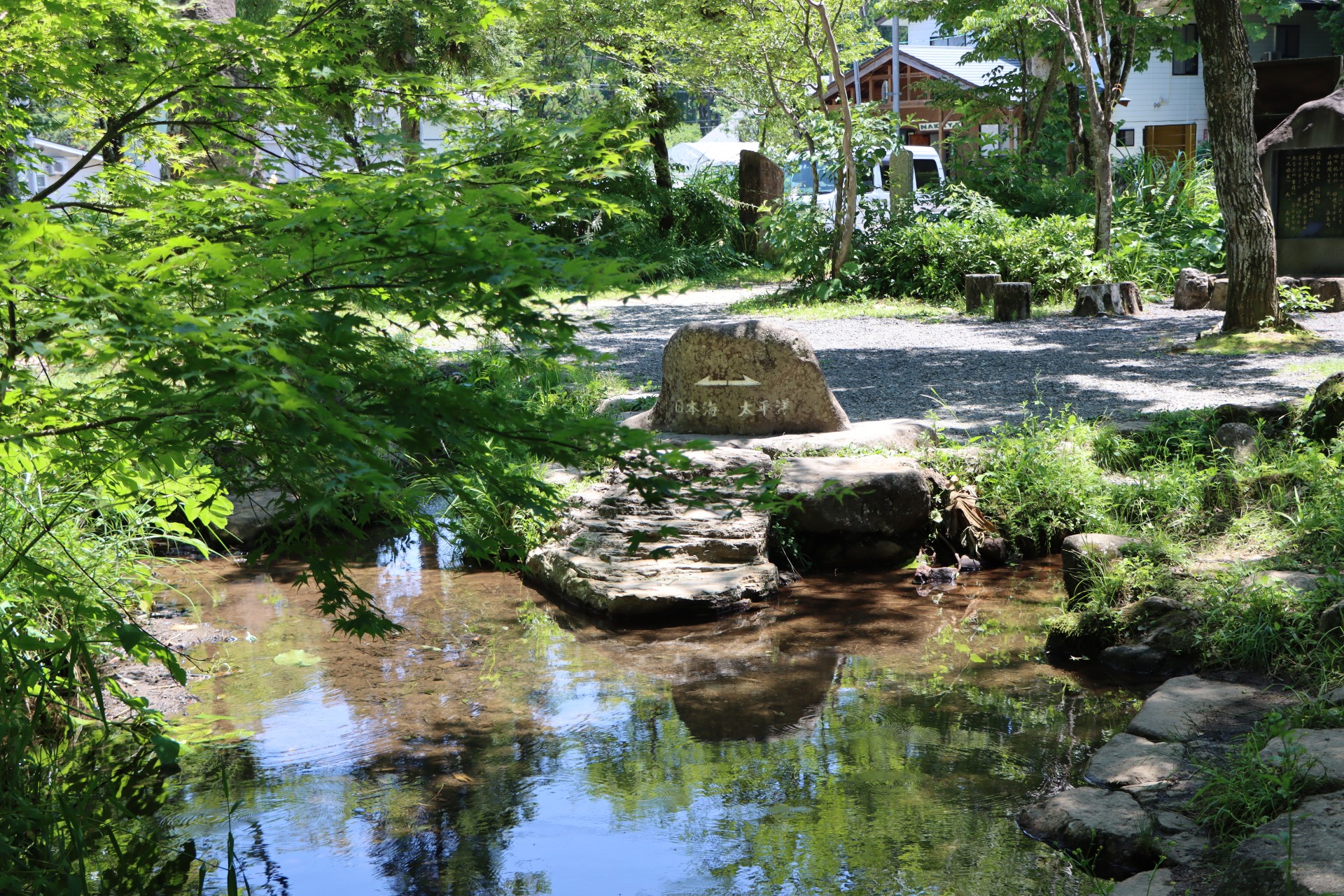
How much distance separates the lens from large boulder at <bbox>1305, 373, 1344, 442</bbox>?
6160 millimetres

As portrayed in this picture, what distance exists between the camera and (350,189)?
281 centimetres

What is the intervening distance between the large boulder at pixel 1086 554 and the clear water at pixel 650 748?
30cm

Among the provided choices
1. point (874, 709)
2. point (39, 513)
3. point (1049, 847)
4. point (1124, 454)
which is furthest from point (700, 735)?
point (1124, 454)

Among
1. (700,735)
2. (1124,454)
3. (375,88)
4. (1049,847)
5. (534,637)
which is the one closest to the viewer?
(1049,847)

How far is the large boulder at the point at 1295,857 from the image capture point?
8.41ft

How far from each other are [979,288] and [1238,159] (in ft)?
14.3

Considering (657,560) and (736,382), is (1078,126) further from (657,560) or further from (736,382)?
(657,560)

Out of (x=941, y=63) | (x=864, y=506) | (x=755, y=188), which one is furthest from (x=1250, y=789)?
(x=941, y=63)

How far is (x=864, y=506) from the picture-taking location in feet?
21.3

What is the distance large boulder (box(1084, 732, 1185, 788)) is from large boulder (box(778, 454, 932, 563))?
8.51ft

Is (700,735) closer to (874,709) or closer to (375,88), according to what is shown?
(874,709)

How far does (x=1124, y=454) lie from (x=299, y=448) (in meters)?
5.69

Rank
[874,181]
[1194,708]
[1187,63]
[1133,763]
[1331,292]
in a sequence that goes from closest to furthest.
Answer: [1133,763]
[1194,708]
[1331,292]
[874,181]
[1187,63]

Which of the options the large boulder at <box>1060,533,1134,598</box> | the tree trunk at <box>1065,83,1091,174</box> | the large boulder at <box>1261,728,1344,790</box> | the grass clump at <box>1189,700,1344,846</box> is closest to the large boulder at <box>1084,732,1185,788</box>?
the grass clump at <box>1189,700,1344,846</box>
